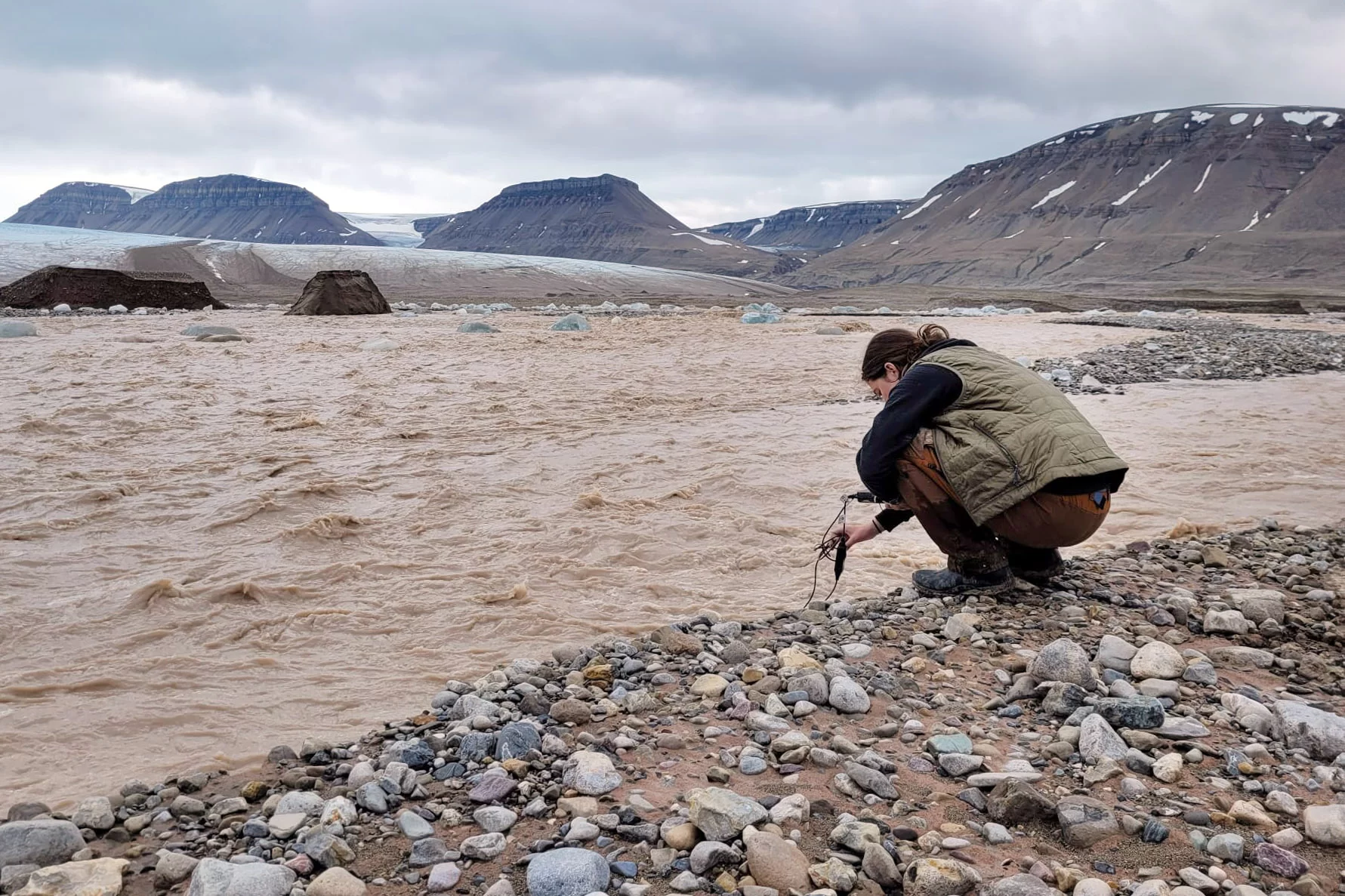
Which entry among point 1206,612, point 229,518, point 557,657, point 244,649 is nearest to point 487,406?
point 229,518

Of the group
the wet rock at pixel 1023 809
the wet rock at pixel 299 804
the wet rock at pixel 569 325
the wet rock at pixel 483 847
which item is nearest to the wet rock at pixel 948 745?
the wet rock at pixel 1023 809

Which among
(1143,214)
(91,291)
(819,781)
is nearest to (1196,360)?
(819,781)

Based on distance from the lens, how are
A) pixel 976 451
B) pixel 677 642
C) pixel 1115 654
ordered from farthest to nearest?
pixel 677 642 → pixel 976 451 → pixel 1115 654

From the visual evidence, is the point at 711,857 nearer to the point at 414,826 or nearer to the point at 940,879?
the point at 940,879

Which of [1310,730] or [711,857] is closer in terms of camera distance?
[711,857]

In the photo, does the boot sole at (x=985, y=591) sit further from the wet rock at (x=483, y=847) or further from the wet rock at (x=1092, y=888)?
the wet rock at (x=483, y=847)

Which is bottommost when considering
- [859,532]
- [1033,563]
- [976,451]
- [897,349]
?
[1033,563]

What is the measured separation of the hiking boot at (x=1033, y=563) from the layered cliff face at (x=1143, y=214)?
307 ft

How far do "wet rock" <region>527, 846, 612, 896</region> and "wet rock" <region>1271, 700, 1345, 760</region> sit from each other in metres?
2.24

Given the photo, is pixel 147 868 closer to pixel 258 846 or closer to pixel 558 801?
pixel 258 846

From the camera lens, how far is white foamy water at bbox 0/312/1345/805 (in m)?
4.12

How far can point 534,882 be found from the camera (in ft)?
7.47

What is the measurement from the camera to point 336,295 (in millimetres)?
26156

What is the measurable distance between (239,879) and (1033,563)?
3.68 metres
